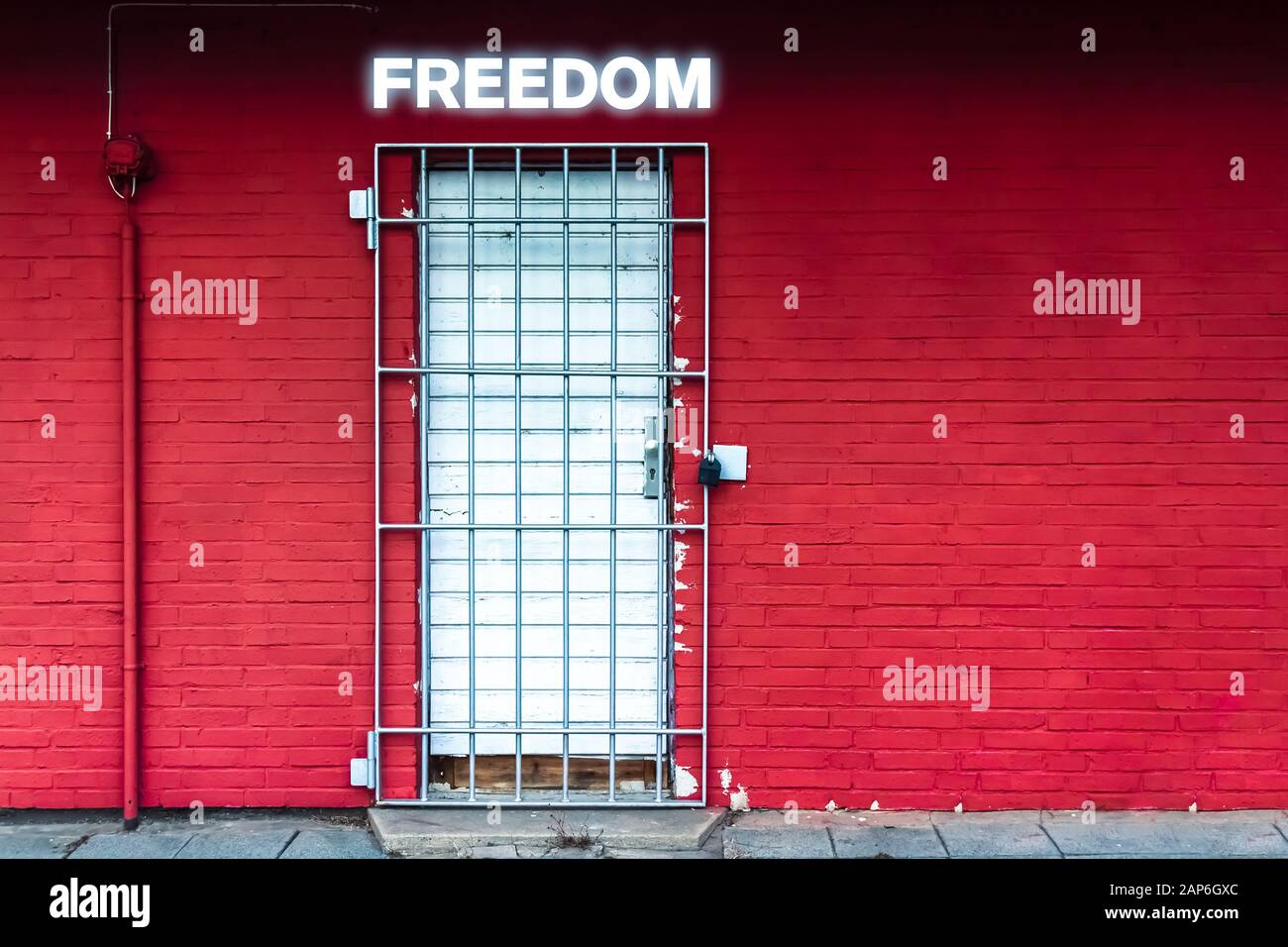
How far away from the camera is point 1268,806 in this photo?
4.69 m

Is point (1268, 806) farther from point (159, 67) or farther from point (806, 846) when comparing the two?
point (159, 67)

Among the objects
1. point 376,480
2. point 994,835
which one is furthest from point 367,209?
point 994,835

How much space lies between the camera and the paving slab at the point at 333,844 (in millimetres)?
4402

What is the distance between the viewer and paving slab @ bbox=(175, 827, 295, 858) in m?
4.39

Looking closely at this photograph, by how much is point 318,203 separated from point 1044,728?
382 cm

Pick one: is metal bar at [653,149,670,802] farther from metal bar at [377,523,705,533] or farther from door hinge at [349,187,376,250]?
door hinge at [349,187,376,250]

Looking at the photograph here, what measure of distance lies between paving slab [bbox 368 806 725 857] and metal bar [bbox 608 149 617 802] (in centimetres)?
21

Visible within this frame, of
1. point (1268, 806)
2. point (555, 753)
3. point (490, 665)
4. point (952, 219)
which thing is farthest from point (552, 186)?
point (1268, 806)

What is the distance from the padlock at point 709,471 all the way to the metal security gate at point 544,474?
0.12 meters

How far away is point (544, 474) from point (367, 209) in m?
1.34

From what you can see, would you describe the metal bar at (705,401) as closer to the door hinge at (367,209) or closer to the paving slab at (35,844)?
the door hinge at (367,209)

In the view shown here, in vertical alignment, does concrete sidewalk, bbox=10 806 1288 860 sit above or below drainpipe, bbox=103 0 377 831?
below

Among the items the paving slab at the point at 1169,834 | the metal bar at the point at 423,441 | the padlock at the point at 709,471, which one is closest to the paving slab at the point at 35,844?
the metal bar at the point at 423,441

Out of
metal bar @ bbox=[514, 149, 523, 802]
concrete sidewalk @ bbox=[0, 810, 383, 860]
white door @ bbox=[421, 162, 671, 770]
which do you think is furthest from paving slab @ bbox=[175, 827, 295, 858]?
metal bar @ bbox=[514, 149, 523, 802]
